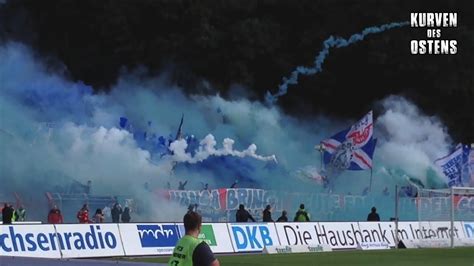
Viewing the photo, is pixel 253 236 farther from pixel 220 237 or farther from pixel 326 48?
pixel 326 48

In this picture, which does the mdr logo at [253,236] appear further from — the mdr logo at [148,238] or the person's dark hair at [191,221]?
the person's dark hair at [191,221]

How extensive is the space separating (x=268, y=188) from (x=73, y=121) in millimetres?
11867

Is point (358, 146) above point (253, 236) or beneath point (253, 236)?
above

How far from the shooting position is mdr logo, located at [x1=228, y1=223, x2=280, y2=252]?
3634cm

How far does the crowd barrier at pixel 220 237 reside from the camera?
30438mm

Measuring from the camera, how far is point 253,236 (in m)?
37.1

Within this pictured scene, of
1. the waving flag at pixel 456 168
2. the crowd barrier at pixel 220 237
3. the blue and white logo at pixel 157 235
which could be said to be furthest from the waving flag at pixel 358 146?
the blue and white logo at pixel 157 235

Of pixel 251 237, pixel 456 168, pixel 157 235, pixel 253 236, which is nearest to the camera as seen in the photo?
pixel 157 235

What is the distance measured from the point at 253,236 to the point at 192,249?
2630cm

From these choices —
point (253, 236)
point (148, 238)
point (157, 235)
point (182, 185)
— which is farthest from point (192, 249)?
point (182, 185)

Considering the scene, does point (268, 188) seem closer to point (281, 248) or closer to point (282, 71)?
point (282, 71)

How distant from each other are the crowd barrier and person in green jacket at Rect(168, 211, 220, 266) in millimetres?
18359

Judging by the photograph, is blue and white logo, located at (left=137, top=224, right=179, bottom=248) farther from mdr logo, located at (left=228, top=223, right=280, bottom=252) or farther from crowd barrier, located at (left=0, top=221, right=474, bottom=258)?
mdr logo, located at (left=228, top=223, right=280, bottom=252)

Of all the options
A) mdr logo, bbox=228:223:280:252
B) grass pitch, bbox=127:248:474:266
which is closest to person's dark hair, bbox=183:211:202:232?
grass pitch, bbox=127:248:474:266
